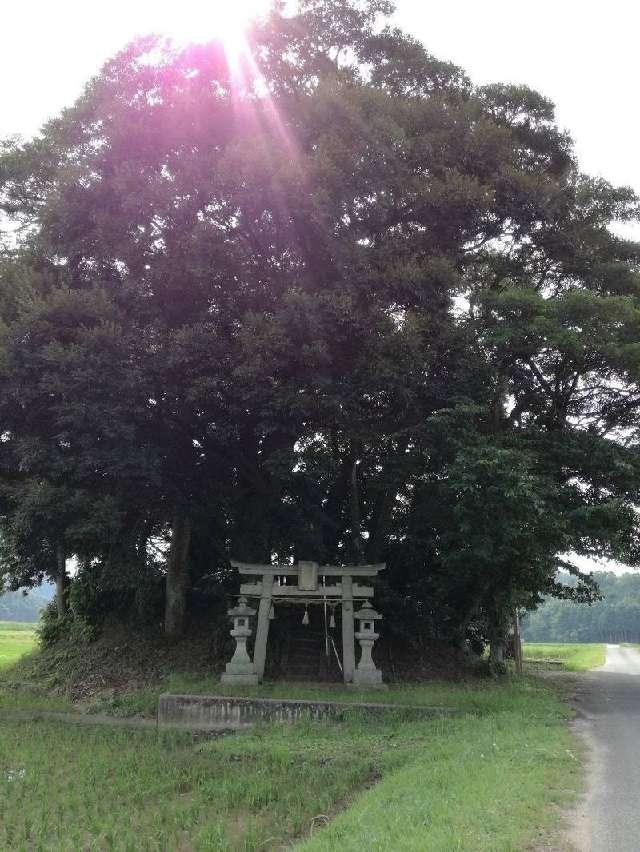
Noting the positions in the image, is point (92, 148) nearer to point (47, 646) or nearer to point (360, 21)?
point (360, 21)

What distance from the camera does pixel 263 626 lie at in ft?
52.8

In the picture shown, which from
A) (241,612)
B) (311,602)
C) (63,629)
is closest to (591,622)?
(63,629)

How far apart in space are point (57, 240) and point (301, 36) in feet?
27.4

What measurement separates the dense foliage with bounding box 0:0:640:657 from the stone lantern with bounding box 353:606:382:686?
2.70m

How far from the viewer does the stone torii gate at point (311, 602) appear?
51.6 ft

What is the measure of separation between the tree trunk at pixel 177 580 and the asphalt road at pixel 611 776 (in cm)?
1101

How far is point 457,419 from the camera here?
14984 millimetres

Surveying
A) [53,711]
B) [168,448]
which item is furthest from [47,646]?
[168,448]

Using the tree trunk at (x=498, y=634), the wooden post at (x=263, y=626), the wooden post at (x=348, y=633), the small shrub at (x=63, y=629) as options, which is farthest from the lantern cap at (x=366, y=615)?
the small shrub at (x=63, y=629)

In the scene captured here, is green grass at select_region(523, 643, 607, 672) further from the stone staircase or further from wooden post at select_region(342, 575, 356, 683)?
wooden post at select_region(342, 575, 356, 683)

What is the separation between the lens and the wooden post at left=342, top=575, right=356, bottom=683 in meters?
15.8

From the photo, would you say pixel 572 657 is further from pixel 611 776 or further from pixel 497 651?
pixel 611 776

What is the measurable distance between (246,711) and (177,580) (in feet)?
22.8

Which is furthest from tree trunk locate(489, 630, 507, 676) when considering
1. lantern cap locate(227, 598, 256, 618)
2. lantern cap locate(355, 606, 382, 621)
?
lantern cap locate(227, 598, 256, 618)
